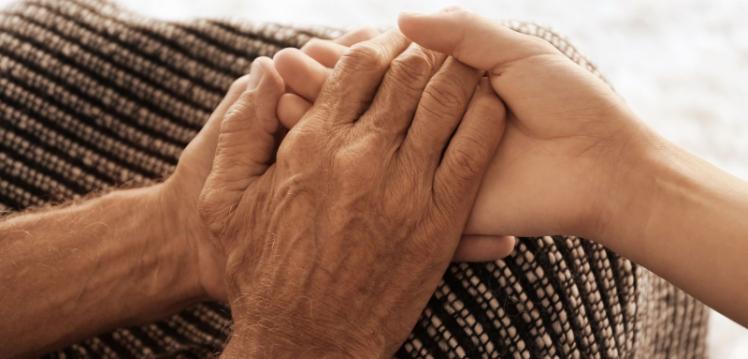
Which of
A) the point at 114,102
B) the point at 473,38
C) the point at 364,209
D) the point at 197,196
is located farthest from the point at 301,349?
the point at 114,102

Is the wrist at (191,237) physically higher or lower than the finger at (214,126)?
lower

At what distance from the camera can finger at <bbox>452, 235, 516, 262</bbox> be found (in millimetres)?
790

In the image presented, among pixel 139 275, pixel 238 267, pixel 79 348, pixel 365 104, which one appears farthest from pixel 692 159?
pixel 79 348

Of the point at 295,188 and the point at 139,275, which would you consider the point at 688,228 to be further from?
the point at 139,275

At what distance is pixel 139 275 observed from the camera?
915 mm

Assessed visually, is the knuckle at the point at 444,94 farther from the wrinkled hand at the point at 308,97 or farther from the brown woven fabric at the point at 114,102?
the brown woven fabric at the point at 114,102

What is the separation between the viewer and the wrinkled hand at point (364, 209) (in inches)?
30.1

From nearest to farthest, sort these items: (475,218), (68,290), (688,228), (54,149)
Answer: (688,228)
(475,218)
(68,290)
(54,149)

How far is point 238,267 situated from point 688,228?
0.47m

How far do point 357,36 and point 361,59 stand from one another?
13cm

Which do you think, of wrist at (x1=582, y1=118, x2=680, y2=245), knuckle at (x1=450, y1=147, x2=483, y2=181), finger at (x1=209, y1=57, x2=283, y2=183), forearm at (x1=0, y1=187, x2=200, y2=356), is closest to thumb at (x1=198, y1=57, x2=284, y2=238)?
finger at (x1=209, y1=57, x2=283, y2=183)

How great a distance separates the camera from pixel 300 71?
0.83 m

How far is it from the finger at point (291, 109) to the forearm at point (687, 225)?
35 centimetres

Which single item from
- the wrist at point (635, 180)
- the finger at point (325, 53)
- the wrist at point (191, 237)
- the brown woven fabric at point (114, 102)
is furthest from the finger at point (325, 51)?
the wrist at point (635, 180)
